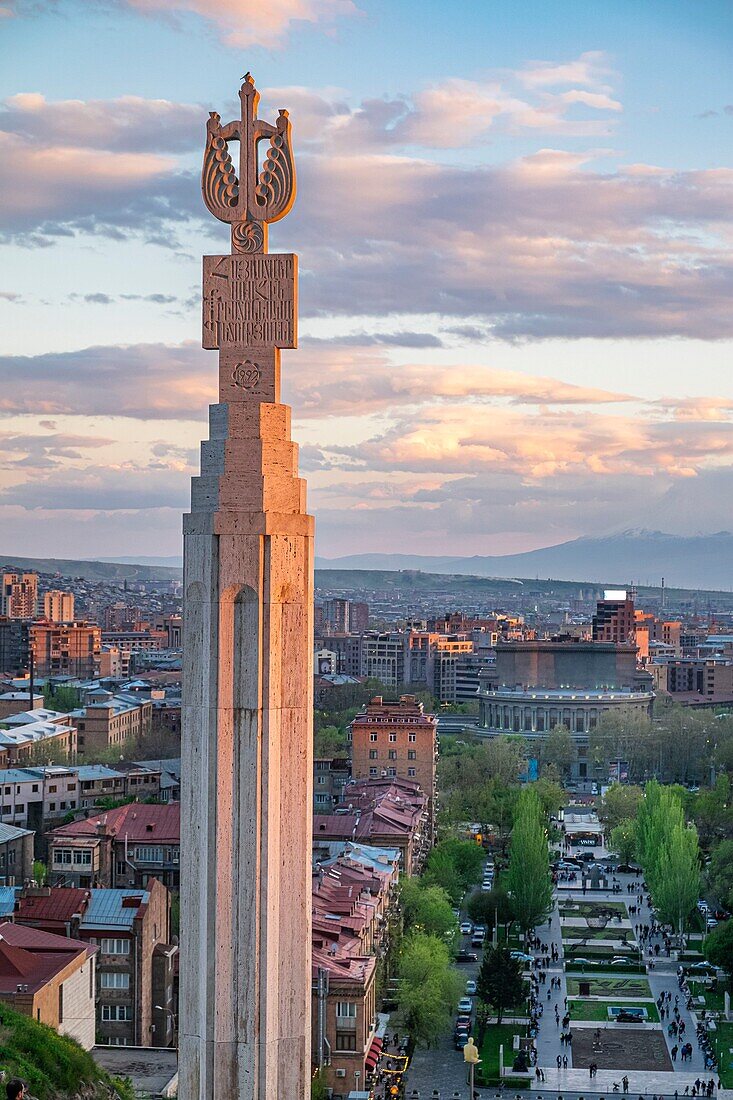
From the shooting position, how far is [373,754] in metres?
64.0

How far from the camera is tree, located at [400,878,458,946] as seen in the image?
4269 cm

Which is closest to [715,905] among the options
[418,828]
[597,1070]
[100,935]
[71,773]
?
[418,828]

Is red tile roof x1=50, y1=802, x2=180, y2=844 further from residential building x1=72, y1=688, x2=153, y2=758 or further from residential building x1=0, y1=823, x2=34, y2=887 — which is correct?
residential building x1=72, y1=688, x2=153, y2=758

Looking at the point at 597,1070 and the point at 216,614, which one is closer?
the point at 216,614

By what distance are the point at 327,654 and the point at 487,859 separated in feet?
258

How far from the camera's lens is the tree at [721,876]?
5091 centimetres

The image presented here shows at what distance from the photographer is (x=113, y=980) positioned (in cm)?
3253

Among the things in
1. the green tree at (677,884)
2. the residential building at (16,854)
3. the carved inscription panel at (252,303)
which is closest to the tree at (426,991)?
the green tree at (677,884)

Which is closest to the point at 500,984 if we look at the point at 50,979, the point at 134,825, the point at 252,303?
the point at 134,825

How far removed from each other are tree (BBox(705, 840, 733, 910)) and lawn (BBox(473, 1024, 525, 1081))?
12286 millimetres

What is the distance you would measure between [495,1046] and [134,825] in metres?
13.3

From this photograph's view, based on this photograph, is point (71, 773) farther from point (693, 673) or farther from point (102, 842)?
point (693, 673)

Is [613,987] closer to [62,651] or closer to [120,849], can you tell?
[120,849]

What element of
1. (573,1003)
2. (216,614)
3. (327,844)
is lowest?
(573,1003)
